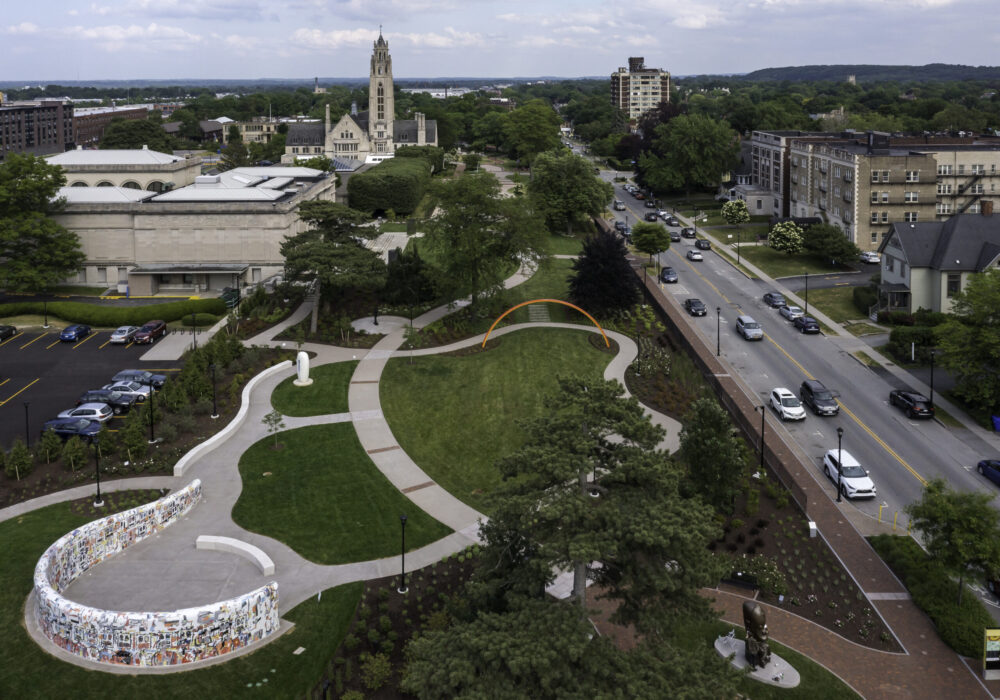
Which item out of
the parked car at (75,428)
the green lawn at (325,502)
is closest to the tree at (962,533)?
the green lawn at (325,502)

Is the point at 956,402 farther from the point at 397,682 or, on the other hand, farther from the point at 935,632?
the point at 397,682

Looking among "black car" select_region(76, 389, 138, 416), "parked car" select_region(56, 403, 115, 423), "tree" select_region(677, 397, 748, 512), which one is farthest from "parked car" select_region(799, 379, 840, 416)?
"parked car" select_region(56, 403, 115, 423)

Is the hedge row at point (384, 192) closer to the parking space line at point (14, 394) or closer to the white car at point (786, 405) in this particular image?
the parking space line at point (14, 394)

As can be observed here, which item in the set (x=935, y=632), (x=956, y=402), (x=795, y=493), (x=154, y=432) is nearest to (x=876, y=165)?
(x=956, y=402)

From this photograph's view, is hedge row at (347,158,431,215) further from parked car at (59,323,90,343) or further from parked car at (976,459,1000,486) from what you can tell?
parked car at (976,459,1000,486)

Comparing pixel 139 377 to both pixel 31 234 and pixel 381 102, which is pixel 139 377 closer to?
pixel 31 234

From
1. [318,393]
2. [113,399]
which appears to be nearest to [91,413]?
[113,399]
